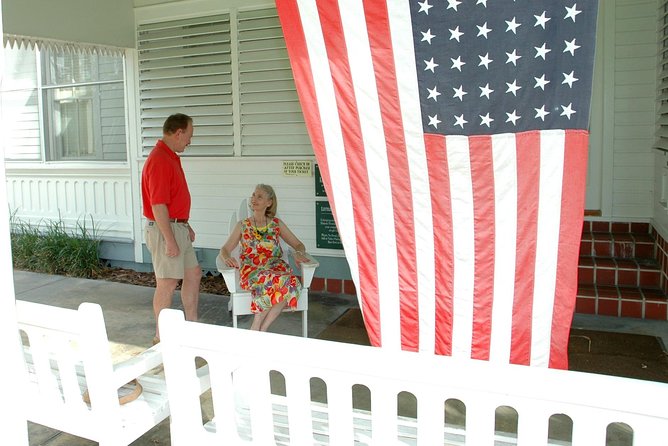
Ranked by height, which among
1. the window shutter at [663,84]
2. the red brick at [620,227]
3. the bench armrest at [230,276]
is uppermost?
the window shutter at [663,84]

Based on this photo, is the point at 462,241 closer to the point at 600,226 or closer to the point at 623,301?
the point at 623,301

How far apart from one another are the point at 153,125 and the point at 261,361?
5.56m

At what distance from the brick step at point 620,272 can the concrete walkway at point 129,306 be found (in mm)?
2068

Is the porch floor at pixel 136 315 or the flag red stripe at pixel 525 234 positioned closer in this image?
the flag red stripe at pixel 525 234

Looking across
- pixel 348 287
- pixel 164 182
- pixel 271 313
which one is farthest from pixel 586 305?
pixel 164 182

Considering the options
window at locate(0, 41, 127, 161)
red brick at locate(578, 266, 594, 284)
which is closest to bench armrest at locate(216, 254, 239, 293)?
red brick at locate(578, 266, 594, 284)

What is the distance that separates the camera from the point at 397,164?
2064mm

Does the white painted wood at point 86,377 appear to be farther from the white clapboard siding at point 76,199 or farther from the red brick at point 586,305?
the white clapboard siding at point 76,199

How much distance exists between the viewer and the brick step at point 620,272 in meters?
5.20

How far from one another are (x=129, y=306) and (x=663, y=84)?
16.5 feet

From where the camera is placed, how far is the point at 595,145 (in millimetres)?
5598

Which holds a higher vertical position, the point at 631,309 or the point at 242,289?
→ the point at 242,289

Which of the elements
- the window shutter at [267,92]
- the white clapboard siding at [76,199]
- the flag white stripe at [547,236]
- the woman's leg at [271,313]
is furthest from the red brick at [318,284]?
the flag white stripe at [547,236]

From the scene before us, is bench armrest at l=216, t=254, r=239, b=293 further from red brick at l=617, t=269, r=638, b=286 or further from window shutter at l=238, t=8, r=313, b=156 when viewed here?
red brick at l=617, t=269, r=638, b=286
